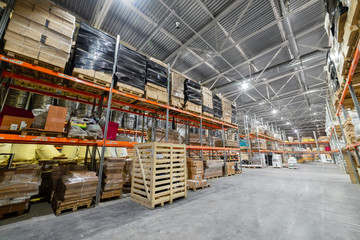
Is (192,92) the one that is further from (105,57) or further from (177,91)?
(105,57)

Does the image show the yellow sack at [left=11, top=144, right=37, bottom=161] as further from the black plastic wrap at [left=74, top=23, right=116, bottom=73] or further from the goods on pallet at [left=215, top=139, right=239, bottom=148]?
the goods on pallet at [left=215, top=139, right=239, bottom=148]

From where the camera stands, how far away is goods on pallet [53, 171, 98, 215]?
334cm

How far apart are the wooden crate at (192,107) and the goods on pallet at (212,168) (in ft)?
10.3

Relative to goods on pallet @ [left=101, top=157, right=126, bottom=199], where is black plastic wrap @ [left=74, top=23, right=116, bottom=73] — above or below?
above

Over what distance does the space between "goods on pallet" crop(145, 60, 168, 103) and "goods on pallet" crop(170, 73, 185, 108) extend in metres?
0.42

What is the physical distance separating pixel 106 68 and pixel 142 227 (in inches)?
179

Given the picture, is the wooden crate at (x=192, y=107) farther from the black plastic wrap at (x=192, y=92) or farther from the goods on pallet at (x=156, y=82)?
the goods on pallet at (x=156, y=82)

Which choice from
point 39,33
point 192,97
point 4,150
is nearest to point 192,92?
point 192,97

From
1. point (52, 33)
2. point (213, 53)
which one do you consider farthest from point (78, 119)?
point (213, 53)

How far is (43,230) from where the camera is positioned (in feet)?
8.28

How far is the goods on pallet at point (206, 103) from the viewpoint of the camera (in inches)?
324

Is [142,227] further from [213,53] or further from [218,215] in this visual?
[213,53]

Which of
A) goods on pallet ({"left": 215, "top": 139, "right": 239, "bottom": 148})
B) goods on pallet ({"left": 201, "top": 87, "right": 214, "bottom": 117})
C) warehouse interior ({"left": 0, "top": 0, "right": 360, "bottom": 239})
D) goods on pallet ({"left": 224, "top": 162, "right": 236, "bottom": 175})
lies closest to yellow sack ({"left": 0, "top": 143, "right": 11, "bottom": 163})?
warehouse interior ({"left": 0, "top": 0, "right": 360, "bottom": 239})

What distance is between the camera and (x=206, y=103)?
27.5ft
